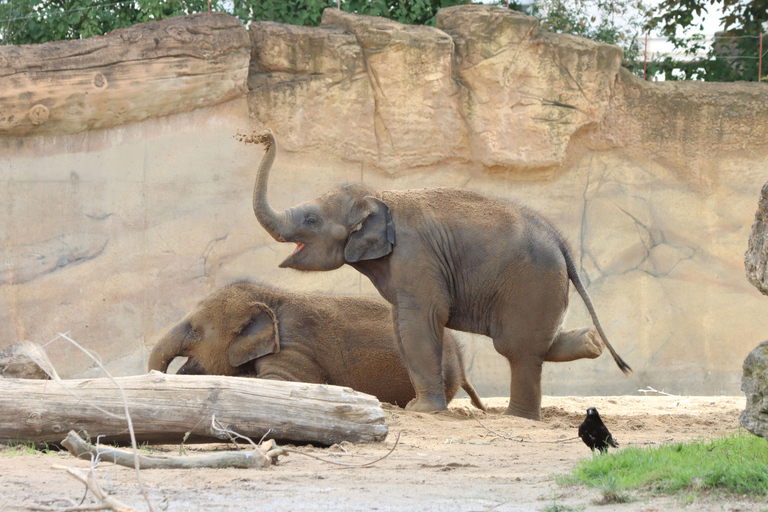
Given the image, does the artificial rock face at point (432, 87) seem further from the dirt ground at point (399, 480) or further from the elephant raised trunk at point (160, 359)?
the dirt ground at point (399, 480)

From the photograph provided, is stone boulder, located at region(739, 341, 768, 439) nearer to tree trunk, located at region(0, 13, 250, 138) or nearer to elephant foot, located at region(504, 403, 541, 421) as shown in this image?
elephant foot, located at region(504, 403, 541, 421)

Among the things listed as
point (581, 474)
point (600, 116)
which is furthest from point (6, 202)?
point (581, 474)

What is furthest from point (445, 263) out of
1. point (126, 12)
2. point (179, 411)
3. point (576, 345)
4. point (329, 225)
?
point (126, 12)

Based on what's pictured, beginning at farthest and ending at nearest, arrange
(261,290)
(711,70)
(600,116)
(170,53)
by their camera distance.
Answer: (711,70) → (600,116) → (170,53) → (261,290)

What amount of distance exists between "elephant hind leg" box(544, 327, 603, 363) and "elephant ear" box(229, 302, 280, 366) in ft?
7.47

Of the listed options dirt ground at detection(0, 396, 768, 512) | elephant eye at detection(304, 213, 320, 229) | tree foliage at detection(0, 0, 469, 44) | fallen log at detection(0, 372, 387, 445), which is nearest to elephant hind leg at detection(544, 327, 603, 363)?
dirt ground at detection(0, 396, 768, 512)

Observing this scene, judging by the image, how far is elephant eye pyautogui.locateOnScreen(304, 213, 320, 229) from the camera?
7273mm

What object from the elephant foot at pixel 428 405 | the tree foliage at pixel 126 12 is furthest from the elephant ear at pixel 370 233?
the tree foliage at pixel 126 12

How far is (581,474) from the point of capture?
4.06 metres

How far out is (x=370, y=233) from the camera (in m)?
7.14

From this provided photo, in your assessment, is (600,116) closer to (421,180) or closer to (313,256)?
(421,180)

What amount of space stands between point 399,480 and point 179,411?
145cm

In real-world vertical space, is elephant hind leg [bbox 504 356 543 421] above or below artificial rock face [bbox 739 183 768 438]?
below

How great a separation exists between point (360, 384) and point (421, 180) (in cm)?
445
